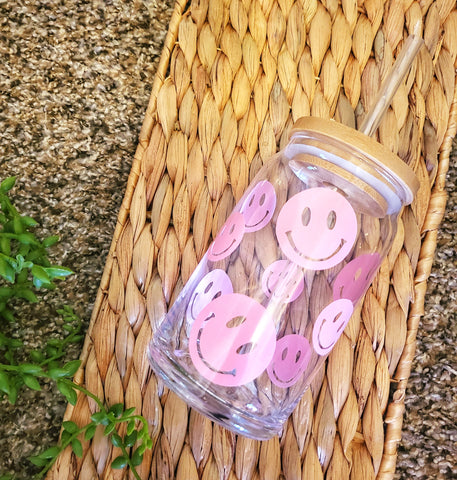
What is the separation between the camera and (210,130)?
0.53m

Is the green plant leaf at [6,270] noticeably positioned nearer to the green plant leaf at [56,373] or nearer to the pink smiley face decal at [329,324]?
the green plant leaf at [56,373]

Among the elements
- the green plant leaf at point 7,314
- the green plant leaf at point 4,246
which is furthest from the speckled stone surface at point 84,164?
the green plant leaf at point 4,246

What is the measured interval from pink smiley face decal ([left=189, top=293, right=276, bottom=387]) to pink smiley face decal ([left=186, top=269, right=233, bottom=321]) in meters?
0.01

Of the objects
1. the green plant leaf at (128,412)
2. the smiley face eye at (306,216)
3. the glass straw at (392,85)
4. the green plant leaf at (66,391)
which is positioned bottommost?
the green plant leaf at (128,412)

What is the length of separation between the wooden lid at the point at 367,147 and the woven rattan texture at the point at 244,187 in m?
0.11

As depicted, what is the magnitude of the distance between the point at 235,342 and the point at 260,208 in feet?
0.33

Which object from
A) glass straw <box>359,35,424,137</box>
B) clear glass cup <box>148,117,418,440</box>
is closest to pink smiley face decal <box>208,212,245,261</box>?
clear glass cup <box>148,117,418,440</box>

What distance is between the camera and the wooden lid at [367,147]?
38 cm

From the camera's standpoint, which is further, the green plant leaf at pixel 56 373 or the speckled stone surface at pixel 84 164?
the speckled stone surface at pixel 84 164

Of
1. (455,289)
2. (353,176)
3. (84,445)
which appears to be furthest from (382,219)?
(84,445)

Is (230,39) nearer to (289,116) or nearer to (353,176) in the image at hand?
(289,116)

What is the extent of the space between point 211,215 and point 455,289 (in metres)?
0.23

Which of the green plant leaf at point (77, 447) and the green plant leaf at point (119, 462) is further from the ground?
the green plant leaf at point (77, 447)

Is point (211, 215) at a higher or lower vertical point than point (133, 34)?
lower
